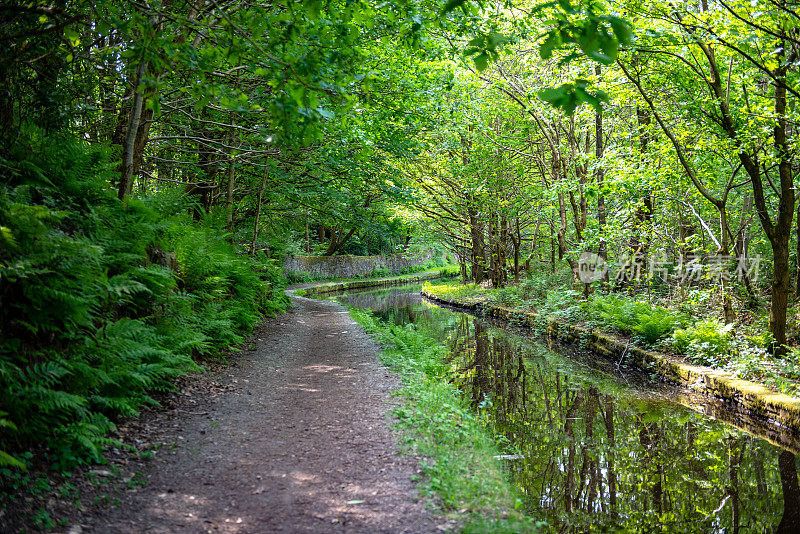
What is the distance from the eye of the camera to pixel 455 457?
4094mm

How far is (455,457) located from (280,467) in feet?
4.72

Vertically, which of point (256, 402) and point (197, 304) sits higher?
point (197, 304)

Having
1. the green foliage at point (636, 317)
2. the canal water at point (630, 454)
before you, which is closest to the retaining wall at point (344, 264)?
the green foliage at point (636, 317)

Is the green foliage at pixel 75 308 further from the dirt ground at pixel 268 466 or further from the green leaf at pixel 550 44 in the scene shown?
the green leaf at pixel 550 44

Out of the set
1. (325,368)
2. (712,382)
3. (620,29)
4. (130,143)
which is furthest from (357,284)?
(620,29)

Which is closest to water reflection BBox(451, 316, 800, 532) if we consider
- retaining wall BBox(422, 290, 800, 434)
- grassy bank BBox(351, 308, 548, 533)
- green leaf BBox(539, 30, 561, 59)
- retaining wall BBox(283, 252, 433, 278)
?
grassy bank BBox(351, 308, 548, 533)

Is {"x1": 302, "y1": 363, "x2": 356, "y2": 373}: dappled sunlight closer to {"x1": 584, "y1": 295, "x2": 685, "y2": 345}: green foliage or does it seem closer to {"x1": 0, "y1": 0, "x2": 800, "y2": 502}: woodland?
{"x1": 0, "y1": 0, "x2": 800, "y2": 502}: woodland

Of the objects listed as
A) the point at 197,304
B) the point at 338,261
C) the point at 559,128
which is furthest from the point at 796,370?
the point at 338,261

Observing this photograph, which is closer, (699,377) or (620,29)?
(620,29)

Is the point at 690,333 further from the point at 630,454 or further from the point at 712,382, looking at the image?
the point at 630,454

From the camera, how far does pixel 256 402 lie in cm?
551

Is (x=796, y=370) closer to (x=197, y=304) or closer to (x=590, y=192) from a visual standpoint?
(x=590, y=192)

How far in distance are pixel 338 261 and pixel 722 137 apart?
26589 mm

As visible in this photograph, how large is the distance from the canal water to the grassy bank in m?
0.46
